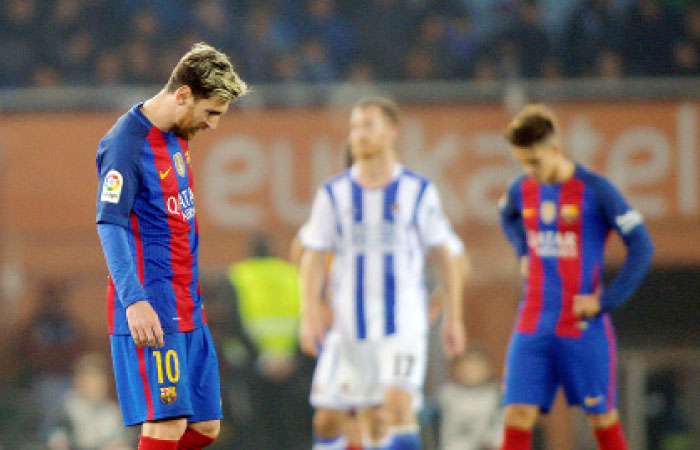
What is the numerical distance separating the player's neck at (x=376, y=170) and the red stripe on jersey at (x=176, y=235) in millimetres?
2516

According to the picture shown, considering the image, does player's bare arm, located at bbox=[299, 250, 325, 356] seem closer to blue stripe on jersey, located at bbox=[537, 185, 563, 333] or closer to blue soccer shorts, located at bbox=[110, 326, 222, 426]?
blue stripe on jersey, located at bbox=[537, 185, 563, 333]

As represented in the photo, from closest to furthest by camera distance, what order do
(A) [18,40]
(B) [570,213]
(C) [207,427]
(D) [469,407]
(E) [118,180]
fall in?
(E) [118,180] < (C) [207,427] < (B) [570,213] < (D) [469,407] < (A) [18,40]

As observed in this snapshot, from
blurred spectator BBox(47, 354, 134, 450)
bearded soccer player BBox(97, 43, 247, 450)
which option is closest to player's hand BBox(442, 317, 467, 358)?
bearded soccer player BBox(97, 43, 247, 450)

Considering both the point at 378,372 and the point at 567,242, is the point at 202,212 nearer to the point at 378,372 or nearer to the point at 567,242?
the point at 378,372

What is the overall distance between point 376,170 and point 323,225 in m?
0.43

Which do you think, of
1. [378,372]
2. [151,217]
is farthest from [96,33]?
[151,217]

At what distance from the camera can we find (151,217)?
180 inches

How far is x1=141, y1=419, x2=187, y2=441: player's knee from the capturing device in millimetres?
4570

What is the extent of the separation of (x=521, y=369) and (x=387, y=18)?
6936 mm

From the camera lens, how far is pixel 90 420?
9.83m

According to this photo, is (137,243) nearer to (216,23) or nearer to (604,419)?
(604,419)

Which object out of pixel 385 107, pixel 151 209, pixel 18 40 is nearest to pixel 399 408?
pixel 385 107

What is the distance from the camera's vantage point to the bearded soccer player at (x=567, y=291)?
20.2 feet

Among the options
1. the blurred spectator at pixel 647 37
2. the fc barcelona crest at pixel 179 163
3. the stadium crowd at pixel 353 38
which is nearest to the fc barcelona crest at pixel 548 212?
the fc barcelona crest at pixel 179 163
